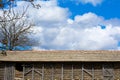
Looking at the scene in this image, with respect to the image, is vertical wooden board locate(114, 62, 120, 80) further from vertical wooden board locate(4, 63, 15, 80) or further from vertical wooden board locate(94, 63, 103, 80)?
vertical wooden board locate(4, 63, 15, 80)

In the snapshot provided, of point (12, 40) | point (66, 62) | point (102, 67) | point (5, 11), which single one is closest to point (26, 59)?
point (66, 62)

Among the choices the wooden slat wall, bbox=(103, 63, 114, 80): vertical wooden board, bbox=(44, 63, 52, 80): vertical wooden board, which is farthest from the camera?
bbox=(44, 63, 52, 80): vertical wooden board

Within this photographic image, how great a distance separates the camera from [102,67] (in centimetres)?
3075

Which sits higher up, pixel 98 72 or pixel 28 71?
pixel 28 71

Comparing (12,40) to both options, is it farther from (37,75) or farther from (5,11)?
(5,11)

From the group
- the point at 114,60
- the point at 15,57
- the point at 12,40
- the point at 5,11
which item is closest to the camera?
the point at 5,11

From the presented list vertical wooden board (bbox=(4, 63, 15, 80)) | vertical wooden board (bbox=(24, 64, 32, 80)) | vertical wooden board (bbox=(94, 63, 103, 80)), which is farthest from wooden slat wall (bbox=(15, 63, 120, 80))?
vertical wooden board (bbox=(4, 63, 15, 80))

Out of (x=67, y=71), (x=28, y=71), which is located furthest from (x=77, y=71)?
(x=28, y=71)

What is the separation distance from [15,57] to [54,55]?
4108 millimetres

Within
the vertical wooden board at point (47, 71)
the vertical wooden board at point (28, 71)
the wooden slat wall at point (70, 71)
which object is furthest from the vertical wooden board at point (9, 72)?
the vertical wooden board at point (47, 71)

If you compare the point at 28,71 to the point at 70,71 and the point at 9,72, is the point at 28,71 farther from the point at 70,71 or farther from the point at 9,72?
the point at 70,71

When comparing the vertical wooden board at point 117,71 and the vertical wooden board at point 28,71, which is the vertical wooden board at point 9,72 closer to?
the vertical wooden board at point 28,71

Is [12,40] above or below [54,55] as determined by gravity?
above

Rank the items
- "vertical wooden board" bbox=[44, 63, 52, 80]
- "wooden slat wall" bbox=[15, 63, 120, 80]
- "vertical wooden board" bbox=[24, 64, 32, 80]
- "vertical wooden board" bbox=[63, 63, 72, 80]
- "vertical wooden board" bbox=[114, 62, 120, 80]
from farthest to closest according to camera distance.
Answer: "vertical wooden board" bbox=[24, 64, 32, 80], "vertical wooden board" bbox=[44, 63, 52, 80], "vertical wooden board" bbox=[63, 63, 72, 80], "wooden slat wall" bbox=[15, 63, 120, 80], "vertical wooden board" bbox=[114, 62, 120, 80]
